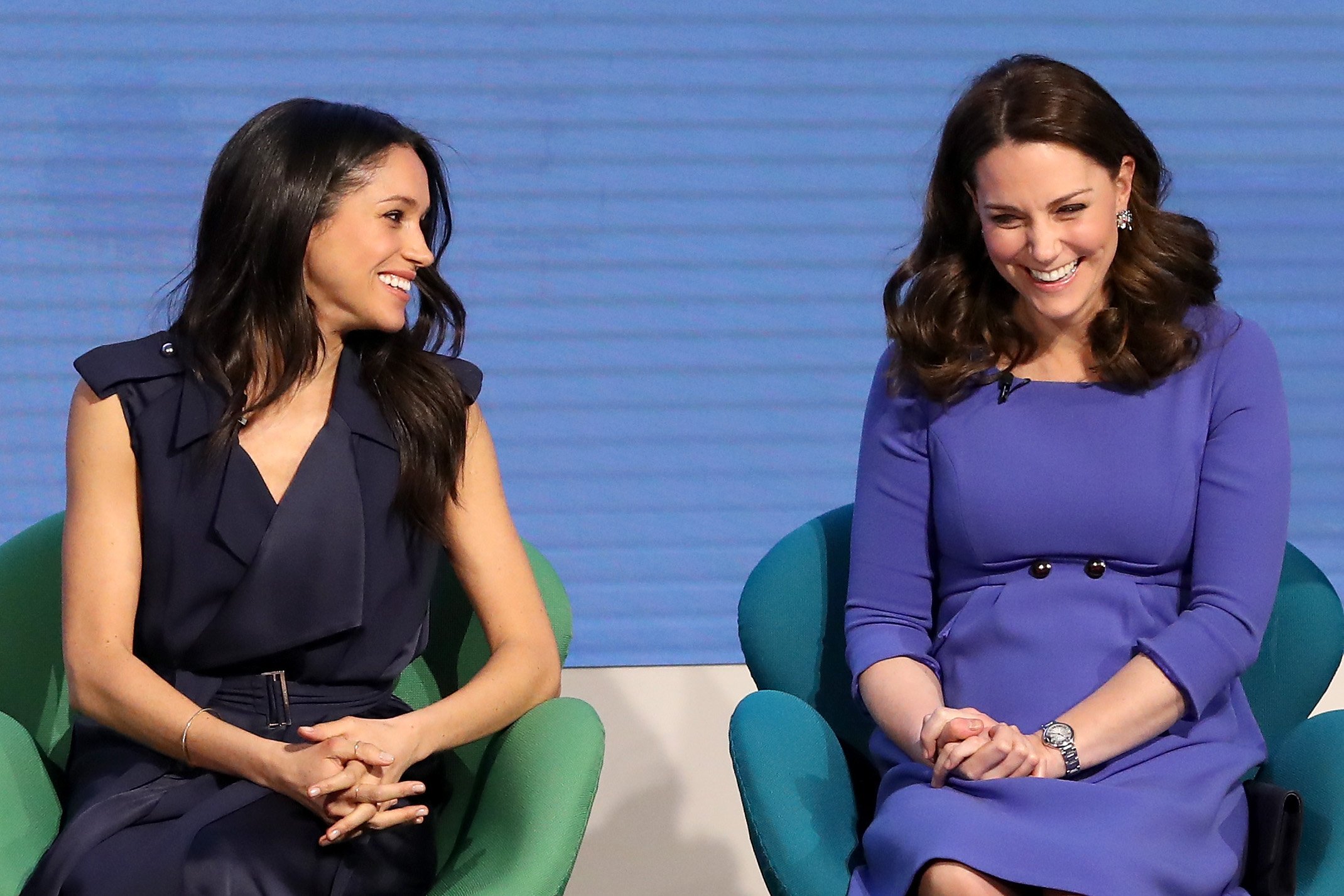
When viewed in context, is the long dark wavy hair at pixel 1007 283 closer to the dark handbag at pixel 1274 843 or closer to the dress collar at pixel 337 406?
the dark handbag at pixel 1274 843

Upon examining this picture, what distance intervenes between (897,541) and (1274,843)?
25.0 inches

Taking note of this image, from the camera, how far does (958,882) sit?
6.70 feet

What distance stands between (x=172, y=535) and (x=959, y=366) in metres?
1.12

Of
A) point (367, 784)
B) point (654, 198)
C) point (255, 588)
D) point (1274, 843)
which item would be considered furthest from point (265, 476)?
point (654, 198)

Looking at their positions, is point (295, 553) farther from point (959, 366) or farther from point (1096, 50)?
point (1096, 50)

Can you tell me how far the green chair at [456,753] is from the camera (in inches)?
85.8

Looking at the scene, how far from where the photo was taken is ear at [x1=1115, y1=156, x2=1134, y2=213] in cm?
240

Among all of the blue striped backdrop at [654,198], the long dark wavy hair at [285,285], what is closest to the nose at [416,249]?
the long dark wavy hair at [285,285]

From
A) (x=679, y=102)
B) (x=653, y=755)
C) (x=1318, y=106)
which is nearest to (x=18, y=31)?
(x=679, y=102)

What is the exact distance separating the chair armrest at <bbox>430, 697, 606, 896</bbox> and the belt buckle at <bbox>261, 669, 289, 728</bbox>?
0.30 meters

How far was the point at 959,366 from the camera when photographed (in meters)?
2.44

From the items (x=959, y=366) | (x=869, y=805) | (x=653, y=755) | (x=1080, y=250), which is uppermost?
(x=1080, y=250)

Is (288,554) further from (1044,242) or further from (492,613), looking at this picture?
(1044,242)

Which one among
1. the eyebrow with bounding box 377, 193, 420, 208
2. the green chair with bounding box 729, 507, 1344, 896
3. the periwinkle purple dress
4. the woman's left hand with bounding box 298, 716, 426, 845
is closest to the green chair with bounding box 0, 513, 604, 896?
the woman's left hand with bounding box 298, 716, 426, 845
